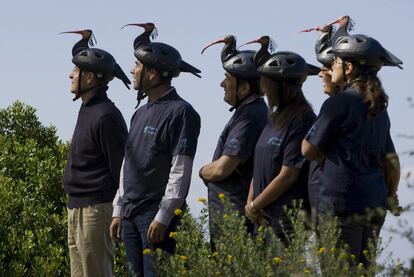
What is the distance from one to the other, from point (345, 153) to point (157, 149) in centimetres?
166

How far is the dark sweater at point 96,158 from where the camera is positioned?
29.9ft

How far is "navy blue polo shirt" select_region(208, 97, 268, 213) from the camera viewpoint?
8.12 meters

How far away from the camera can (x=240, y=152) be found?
319 inches

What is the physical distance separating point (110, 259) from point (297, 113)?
243cm

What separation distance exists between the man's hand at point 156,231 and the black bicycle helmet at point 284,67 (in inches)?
51.7

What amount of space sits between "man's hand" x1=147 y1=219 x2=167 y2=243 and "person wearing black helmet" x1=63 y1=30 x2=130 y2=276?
1008 millimetres

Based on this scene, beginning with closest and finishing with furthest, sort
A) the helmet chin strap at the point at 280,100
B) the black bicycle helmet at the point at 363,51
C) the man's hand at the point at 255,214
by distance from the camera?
the black bicycle helmet at the point at 363,51
the man's hand at the point at 255,214
the helmet chin strap at the point at 280,100

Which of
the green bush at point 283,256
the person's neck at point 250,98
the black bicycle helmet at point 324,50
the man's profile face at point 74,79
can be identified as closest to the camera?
the green bush at point 283,256

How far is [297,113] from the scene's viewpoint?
7.84 m

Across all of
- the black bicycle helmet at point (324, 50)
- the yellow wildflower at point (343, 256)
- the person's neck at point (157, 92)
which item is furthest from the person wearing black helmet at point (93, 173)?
the yellow wildflower at point (343, 256)

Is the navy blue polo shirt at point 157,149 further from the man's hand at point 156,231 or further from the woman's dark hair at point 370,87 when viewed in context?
the woman's dark hair at point 370,87

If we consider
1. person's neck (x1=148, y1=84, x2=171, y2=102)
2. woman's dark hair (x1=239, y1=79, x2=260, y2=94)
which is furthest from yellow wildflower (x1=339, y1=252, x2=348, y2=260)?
person's neck (x1=148, y1=84, x2=171, y2=102)

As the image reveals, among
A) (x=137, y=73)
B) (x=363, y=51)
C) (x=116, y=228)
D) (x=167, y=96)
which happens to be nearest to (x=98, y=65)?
(x=137, y=73)

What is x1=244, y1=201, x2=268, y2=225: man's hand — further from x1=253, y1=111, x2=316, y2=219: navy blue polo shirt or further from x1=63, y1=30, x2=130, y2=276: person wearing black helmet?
x1=63, y1=30, x2=130, y2=276: person wearing black helmet
